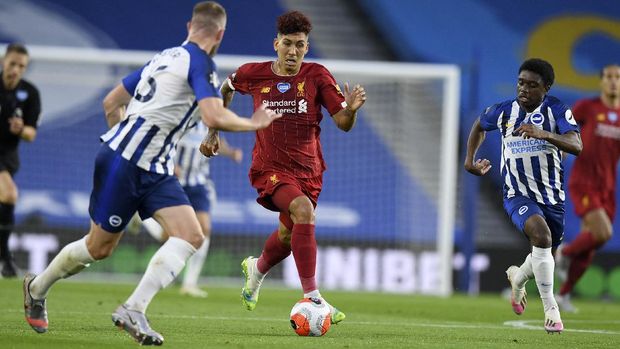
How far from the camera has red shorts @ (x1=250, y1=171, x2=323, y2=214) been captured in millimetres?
8023

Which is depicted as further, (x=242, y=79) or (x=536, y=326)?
(x=536, y=326)

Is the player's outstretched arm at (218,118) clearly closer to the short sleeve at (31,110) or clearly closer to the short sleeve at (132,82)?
the short sleeve at (132,82)

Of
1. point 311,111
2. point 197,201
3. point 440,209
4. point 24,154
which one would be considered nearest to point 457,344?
point 311,111

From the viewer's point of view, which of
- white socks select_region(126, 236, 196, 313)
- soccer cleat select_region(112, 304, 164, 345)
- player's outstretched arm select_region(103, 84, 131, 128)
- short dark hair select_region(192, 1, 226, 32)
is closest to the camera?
soccer cleat select_region(112, 304, 164, 345)

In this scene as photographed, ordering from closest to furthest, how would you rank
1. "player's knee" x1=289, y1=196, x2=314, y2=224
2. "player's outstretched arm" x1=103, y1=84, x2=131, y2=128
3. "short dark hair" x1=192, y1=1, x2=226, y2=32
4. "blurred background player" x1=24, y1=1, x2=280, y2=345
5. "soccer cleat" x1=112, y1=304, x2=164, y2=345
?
1. "soccer cleat" x1=112, y1=304, x2=164, y2=345
2. "blurred background player" x1=24, y1=1, x2=280, y2=345
3. "short dark hair" x1=192, y1=1, x2=226, y2=32
4. "player's outstretched arm" x1=103, y1=84, x2=131, y2=128
5. "player's knee" x1=289, y1=196, x2=314, y2=224

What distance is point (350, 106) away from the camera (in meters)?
7.54

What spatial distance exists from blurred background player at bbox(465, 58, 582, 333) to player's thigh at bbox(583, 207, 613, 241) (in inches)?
137

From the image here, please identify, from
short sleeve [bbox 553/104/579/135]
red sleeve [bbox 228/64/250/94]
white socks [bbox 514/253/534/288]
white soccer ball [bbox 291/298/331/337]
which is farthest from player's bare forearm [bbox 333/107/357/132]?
white socks [bbox 514/253/534/288]

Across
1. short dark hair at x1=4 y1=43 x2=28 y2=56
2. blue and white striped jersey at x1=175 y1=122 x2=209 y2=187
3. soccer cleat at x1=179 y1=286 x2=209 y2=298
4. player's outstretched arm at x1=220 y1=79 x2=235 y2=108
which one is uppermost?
short dark hair at x1=4 y1=43 x2=28 y2=56

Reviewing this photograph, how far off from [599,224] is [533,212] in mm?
4048

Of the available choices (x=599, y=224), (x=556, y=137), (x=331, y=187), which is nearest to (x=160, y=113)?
(x=556, y=137)

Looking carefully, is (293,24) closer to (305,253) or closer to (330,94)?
(330,94)

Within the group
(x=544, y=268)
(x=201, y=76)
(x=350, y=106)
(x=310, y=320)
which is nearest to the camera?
(x=201, y=76)

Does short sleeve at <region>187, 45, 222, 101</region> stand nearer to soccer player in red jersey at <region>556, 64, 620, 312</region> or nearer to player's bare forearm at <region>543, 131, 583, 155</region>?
player's bare forearm at <region>543, 131, 583, 155</region>
